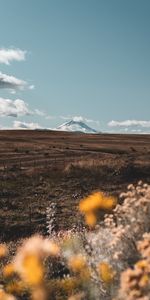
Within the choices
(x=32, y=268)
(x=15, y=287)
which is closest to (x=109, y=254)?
(x=32, y=268)

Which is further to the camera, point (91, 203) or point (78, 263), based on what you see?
point (78, 263)

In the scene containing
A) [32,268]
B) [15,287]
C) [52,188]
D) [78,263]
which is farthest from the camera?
[52,188]

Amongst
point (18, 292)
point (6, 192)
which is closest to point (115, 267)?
point (18, 292)

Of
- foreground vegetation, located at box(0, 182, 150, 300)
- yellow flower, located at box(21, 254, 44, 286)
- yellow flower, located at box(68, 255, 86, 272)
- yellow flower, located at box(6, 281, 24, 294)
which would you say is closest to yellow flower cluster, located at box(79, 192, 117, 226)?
foreground vegetation, located at box(0, 182, 150, 300)

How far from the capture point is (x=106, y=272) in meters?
5.43

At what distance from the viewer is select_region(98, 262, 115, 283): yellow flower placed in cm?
542

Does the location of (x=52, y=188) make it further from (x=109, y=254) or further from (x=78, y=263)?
(x=109, y=254)

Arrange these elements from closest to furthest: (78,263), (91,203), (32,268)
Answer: (32,268), (91,203), (78,263)

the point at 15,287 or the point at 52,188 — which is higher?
the point at 15,287

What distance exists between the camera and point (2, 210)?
868 inches

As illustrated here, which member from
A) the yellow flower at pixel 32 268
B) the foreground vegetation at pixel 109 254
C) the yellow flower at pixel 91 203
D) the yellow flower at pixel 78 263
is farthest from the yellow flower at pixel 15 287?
the yellow flower at pixel 32 268

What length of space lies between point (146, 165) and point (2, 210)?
580 inches

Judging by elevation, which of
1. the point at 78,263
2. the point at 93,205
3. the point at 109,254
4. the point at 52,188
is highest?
the point at 93,205

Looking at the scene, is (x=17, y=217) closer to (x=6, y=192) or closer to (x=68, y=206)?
(x=68, y=206)
